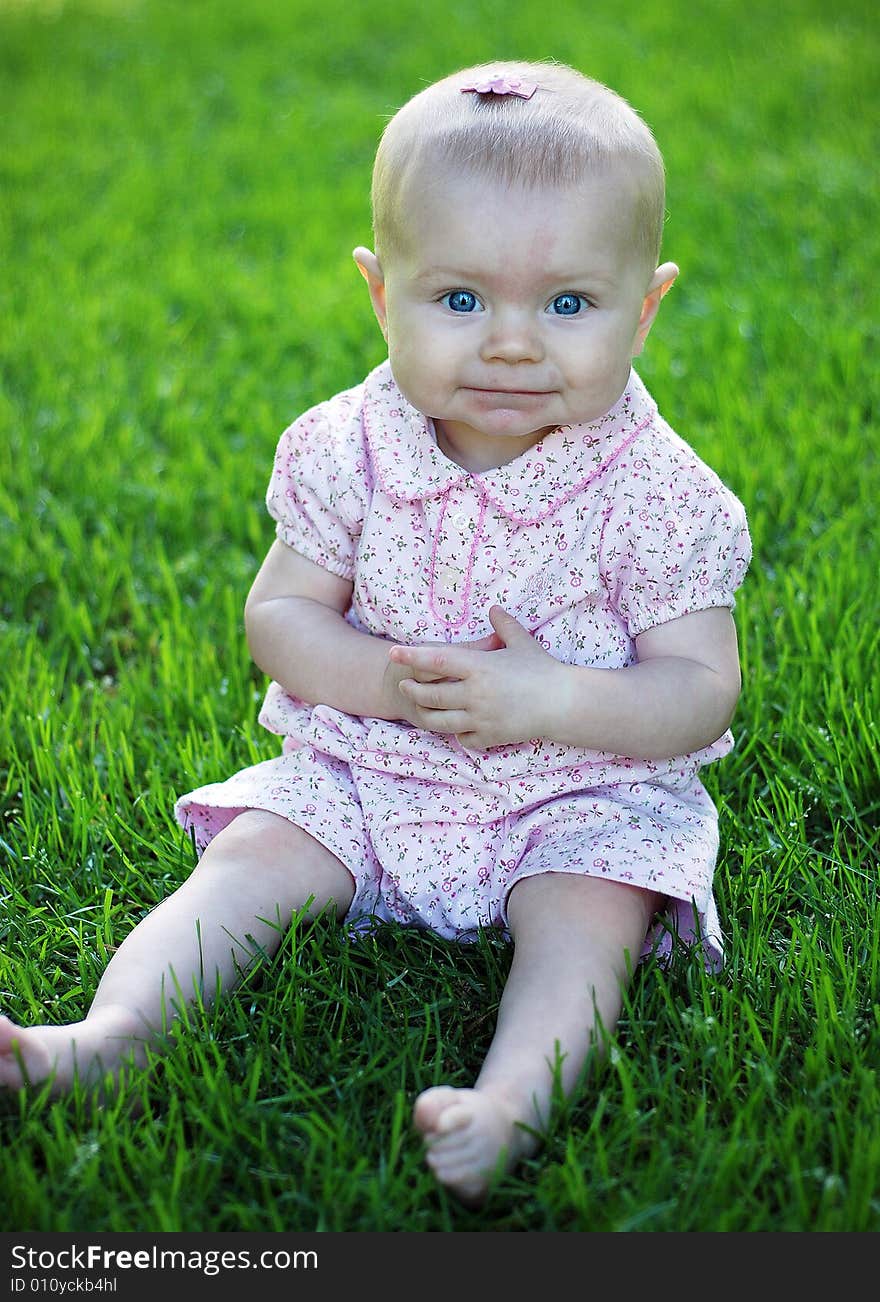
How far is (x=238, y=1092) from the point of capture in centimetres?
173

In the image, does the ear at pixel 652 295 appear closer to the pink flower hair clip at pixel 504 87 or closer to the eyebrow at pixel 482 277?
the eyebrow at pixel 482 277

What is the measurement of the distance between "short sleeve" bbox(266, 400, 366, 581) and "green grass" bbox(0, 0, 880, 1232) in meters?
0.48

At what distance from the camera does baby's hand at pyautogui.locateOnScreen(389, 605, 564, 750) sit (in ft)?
6.33

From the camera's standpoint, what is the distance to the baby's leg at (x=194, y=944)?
1717 mm

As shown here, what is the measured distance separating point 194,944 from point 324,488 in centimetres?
71

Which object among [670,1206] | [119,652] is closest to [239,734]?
[119,652]

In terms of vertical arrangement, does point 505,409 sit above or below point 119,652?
above

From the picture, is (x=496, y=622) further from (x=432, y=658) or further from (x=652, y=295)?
(x=652, y=295)

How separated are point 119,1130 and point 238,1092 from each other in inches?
5.6

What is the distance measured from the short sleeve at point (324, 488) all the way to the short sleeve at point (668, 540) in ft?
1.28

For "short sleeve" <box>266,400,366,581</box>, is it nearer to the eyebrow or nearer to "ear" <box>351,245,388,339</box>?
"ear" <box>351,245,388,339</box>

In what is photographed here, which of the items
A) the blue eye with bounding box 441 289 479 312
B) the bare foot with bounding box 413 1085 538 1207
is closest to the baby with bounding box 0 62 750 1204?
the blue eye with bounding box 441 289 479 312

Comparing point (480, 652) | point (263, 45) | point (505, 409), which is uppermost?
point (263, 45)

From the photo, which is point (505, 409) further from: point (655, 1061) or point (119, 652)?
point (119, 652)
